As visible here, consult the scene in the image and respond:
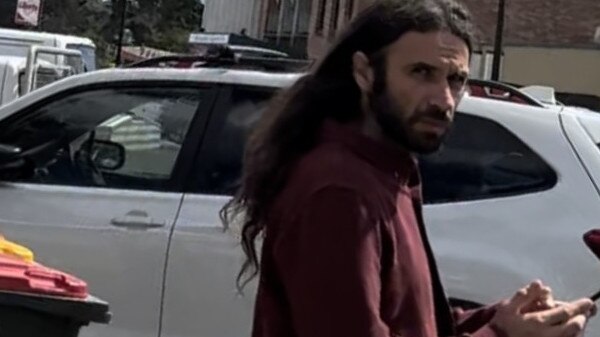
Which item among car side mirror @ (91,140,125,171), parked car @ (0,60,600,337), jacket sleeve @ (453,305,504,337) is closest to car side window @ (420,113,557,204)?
parked car @ (0,60,600,337)

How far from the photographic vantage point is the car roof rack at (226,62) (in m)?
6.17

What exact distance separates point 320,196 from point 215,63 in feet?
12.6

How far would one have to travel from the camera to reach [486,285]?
5316 mm

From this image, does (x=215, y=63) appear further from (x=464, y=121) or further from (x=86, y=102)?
(x=464, y=121)

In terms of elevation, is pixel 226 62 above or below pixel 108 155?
above

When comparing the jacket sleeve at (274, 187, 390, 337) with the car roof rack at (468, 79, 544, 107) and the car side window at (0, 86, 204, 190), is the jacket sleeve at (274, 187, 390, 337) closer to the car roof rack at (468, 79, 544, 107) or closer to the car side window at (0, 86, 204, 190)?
the car roof rack at (468, 79, 544, 107)

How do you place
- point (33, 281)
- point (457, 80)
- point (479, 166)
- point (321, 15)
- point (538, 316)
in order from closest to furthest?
1. point (538, 316)
2. point (457, 80)
3. point (33, 281)
4. point (479, 166)
5. point (321, 15)

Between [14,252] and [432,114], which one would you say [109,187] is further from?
[432,114]

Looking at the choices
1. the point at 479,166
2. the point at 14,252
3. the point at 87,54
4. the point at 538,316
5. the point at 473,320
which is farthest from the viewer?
the point at 87,54

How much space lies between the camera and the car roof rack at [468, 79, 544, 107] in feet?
18.9

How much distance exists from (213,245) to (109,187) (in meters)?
0.61

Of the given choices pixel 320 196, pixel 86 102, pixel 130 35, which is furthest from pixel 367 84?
pixel 130 35

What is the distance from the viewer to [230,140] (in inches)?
228

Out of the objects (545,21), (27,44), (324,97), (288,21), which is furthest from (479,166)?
(288,21)
